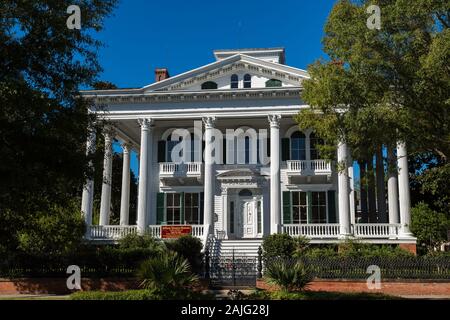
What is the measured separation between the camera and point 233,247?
26.6 m

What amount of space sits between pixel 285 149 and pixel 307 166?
184 cm

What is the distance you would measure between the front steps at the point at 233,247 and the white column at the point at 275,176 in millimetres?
1300

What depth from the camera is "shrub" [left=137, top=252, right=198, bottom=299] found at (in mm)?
13366

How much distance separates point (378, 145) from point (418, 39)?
14.1ft

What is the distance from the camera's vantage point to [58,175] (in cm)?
1350

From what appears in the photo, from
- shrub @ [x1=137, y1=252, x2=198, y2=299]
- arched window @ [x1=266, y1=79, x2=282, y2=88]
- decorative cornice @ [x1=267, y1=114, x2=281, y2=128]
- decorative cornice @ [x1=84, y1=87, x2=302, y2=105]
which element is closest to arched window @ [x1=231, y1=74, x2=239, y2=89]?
decorative cornice @ [x1=84, y1=87, x2=302, y2=105]

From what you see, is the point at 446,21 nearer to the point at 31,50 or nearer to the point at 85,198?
the point at 31,50

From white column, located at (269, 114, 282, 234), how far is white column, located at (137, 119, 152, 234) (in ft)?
23.5

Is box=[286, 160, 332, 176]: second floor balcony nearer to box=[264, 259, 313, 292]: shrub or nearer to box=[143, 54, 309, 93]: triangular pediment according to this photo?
box=[143, 54, 309, 93]: triangular pediment

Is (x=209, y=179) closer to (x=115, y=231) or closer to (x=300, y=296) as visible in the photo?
(x=115, y=231)

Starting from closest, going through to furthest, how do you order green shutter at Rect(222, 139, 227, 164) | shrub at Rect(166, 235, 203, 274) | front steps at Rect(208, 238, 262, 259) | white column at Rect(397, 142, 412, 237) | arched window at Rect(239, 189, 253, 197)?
shrub at Rect(166, 235, 203, 274), front steps at Rect(208, 238, 262, 259), white column at Rect(397, 142, 412, 237), arched window at Rect(239, 189, 253, 197), green shutter at Rect(222, 139, 227, 164)
